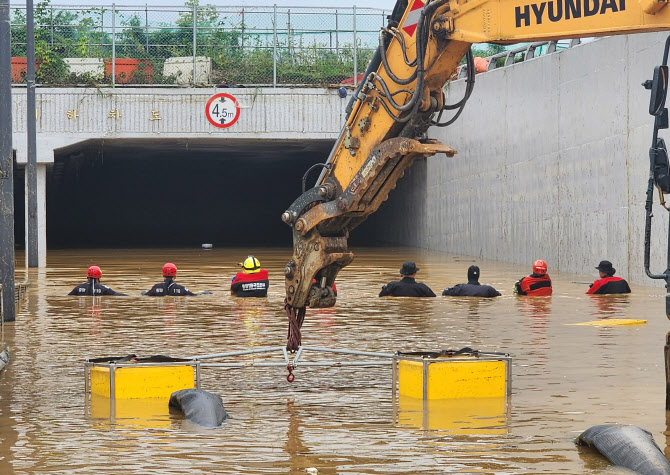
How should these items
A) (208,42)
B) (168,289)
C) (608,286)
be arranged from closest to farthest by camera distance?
(608,286), (168,289), (208,42)

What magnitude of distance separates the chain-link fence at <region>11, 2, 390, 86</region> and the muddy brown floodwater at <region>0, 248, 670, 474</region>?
54.9 ft

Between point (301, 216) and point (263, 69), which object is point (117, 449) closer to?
point (301, 216)

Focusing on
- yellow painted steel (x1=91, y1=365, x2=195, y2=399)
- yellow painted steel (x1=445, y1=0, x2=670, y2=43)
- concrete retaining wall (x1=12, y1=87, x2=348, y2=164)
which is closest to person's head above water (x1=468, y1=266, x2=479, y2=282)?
yellow painted steel (x1=91, y1=365, x2=195, y2=399)

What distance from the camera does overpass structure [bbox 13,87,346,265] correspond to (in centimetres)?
3584

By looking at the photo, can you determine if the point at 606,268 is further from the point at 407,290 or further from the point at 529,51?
the point at 529,51

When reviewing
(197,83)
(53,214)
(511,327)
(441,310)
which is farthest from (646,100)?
(53,214)

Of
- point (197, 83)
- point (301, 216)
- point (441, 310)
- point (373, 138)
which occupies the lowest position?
point (441, 310)

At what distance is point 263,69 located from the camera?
128 ft

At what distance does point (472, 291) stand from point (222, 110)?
651 inches

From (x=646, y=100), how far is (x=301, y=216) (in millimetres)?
15275

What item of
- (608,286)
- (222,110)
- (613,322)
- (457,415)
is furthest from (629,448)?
(222,110)

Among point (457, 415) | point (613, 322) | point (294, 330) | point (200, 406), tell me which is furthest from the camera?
point (613, 322)

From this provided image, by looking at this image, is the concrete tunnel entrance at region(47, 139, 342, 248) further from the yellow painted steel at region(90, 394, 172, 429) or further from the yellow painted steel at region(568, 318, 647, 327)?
the yellow painted steel at region(90, 394, 172, 429)

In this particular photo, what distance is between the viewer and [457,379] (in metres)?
10.7
